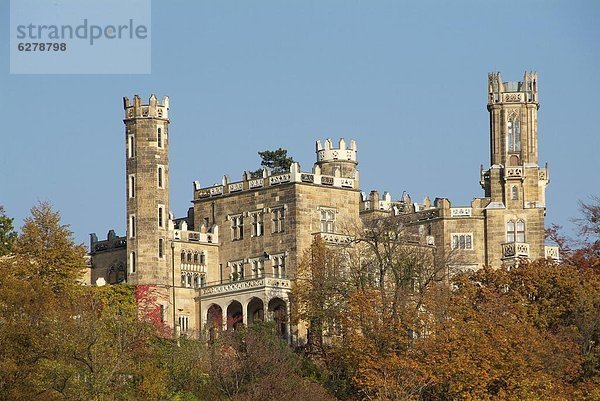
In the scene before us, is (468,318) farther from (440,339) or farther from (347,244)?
(347,244)

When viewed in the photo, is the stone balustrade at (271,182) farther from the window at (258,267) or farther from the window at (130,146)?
the window at (130,146)

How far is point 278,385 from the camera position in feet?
373

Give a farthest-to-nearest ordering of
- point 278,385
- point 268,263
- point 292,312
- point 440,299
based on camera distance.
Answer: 1. point 268,263
2. point 292,312
3. point 440,299
4. point 278,385

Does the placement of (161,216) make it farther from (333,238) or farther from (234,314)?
(333,238)

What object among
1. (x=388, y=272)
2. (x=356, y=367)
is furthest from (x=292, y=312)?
(x=356, y=367)

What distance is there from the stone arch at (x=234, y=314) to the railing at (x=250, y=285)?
0.97 meters

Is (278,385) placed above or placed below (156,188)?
below

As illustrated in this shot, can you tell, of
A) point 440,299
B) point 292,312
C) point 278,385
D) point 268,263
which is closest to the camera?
point 278,385

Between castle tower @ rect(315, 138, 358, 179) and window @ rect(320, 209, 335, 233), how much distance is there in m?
7.97

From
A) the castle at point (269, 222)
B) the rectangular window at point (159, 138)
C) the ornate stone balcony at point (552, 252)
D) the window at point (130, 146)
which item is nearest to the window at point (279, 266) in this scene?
the castle at point (269, 222)

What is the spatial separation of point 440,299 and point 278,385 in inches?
450

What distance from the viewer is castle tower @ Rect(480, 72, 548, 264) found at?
144 m

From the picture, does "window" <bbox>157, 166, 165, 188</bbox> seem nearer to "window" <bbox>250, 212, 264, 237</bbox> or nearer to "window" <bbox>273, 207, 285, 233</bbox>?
"window" <bbox>250, 212, 264, 237</bbox>

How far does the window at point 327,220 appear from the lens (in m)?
139
